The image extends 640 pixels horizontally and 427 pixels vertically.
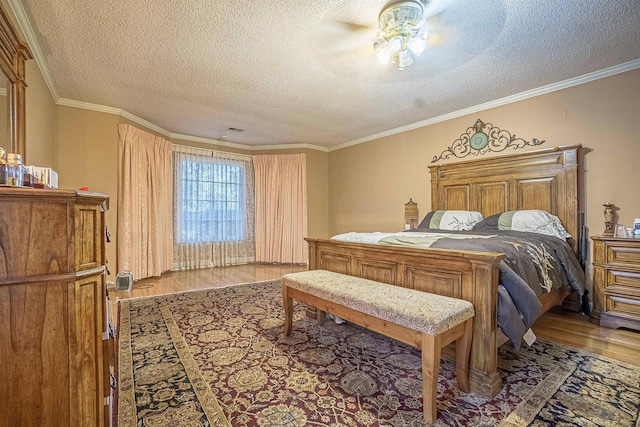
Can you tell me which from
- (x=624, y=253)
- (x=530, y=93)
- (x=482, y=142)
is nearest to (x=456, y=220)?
(x=482, y=142)

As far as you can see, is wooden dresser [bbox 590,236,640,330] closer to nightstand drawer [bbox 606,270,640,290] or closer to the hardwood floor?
nightstand drawer [bbox 606,270,640,290]

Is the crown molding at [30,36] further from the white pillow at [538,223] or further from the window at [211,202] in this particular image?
the white pillow at [538,223]

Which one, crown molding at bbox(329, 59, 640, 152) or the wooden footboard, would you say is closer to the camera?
the wooden footboard

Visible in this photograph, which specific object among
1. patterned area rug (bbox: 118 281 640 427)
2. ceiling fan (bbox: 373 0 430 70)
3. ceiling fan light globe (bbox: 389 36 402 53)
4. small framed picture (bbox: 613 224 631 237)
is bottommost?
patterned area rug (bbox: 118 281 640 427)

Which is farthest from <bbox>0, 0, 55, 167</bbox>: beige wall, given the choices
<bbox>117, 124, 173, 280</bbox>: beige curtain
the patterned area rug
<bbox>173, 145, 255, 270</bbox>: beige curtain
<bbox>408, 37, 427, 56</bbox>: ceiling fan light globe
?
<bbox>408, 37, 427, 56</bbox>: ceiling fan light globe

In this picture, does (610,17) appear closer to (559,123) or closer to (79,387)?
(559,123)

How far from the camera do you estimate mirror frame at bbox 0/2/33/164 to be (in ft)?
5.81

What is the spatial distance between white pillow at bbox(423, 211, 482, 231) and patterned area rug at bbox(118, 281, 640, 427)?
1.52 meters

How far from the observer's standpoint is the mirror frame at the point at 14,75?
177 cm

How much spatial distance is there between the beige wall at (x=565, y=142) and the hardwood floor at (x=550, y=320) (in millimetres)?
985

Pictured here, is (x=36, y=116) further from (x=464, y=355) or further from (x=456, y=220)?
(x=456, y=220)

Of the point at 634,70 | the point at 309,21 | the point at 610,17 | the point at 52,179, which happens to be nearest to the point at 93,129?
the point at 52,179

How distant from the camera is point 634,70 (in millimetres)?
2598

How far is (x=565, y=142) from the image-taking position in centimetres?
299
